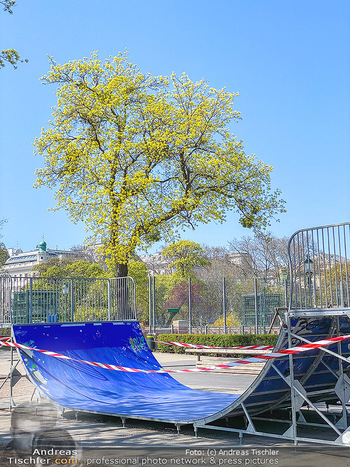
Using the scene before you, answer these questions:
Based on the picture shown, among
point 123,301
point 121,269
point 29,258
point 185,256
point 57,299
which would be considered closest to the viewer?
point 57,299

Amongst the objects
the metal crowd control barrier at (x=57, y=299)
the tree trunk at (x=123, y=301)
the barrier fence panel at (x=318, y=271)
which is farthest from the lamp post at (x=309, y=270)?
the tree trunk at (x=123, y=301)

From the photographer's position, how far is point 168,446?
285 inches

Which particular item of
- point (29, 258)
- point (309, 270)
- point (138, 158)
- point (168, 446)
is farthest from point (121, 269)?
point (29, 258)

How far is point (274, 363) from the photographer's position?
7.43 meters

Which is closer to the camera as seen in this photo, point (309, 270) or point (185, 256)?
point (309, 270)

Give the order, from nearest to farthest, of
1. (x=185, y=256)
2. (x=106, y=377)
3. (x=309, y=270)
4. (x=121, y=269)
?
1. (x=309, y=270)
2. (x=106, y=377)
3. (x=121, y=269)
4. (x=185, y=256)

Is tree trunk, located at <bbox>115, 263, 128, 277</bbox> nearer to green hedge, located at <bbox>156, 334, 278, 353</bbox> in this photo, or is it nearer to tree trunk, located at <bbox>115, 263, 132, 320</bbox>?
green hedge, located at <bbox>156, 334, 278, 353</bbox>

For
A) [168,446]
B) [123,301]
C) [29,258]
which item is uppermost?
[29,258]

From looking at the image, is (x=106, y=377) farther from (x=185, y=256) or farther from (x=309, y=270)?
(x=185, y=256)

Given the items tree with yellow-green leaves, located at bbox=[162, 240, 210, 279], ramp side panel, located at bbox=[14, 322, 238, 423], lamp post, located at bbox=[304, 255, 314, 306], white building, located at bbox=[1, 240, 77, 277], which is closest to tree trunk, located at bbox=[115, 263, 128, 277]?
ramp side panel, located at bbox=[14, 322, 238, 423]

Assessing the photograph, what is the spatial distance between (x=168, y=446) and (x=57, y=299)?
7.17 meters

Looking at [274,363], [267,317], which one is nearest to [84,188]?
[267,317]

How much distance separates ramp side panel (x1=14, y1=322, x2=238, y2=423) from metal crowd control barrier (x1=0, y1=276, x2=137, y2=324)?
3.39 feet

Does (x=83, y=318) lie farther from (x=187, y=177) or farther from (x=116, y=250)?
(x=187, y=177)
